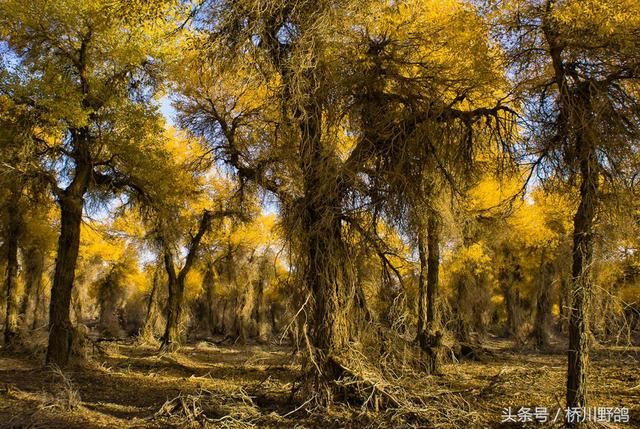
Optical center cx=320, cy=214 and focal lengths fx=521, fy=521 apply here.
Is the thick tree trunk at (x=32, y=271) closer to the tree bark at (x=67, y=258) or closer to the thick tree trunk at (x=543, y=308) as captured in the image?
the tree bark at (x=67, y=258)

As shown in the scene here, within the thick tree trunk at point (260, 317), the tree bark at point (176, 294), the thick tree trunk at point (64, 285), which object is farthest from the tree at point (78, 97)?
the thick tree trunk at point (260, 317)

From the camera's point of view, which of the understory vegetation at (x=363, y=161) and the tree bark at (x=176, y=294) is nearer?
the understory vegetation at (x=363, y=161)

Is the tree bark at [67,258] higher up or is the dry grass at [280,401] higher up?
the tree bark at [67,258]

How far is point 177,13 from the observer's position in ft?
23.8

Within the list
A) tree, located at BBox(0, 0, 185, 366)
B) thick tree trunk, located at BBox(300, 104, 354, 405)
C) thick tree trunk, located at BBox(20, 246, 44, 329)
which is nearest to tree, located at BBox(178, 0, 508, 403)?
thick tree trunk, located at BBox(300, 104, 354, 405)

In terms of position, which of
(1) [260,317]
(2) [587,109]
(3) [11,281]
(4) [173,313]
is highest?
(2) [587,109]

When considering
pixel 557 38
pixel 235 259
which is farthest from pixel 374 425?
pixel 235 259

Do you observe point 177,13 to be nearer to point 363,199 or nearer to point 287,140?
point 287,140

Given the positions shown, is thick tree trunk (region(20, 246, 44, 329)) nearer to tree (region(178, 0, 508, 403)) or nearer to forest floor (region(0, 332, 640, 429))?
forest floor (region(0, 332, 640, 429))

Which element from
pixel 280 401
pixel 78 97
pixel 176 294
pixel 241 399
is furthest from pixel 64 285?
pixel 280 401

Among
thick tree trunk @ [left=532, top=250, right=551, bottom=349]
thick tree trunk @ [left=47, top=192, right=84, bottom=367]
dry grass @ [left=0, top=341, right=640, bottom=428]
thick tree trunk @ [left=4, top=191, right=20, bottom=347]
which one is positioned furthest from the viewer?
thick tree trunk @ [left=532, top=250, right=551, bottom=349]

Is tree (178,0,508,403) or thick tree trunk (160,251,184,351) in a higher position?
tree (178,0,508,403)

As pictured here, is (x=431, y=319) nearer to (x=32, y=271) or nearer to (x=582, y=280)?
(x=582, y=280)

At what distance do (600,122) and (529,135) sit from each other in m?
1.23
